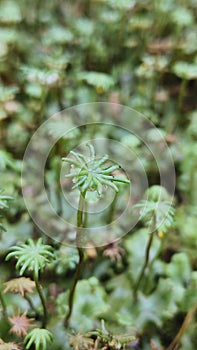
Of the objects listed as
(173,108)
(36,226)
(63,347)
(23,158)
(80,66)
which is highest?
(80,66)

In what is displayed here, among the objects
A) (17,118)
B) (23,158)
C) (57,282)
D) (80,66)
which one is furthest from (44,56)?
(57,282)

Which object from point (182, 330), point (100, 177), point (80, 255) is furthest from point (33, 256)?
point (182, 330)

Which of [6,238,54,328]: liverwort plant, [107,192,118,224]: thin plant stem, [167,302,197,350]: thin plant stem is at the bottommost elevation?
[167,302,197,350]: thin plant stem

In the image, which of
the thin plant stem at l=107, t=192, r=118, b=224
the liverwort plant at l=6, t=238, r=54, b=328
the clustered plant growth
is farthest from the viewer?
the thin plant stem at l=107, t=192, r=118, b=224

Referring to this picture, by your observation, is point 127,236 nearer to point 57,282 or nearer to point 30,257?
point 57,282

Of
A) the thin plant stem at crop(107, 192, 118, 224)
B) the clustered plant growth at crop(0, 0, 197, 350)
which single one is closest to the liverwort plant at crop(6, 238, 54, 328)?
the clustered plant growth at crop(0, 0, 197, 350)

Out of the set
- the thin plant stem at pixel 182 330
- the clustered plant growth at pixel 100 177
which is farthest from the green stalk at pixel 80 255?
the thin plant stem at pixel 182 330

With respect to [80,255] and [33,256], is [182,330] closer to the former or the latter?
[80,255]

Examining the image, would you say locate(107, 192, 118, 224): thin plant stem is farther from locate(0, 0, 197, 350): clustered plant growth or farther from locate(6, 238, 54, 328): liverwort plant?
locate(6, 238, 54, 328): liverwort plant
